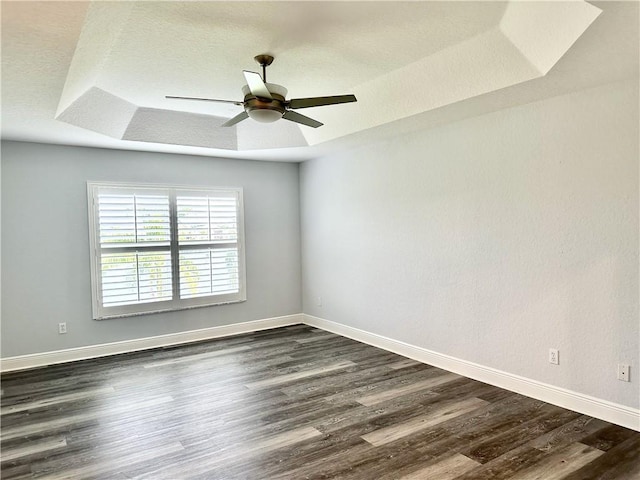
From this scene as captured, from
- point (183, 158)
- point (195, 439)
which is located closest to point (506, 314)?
point (195, 439)

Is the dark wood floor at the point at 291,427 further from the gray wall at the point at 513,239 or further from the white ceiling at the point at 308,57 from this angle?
the white ceiling at the point at 308,57

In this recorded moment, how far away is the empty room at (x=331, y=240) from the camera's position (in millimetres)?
2494

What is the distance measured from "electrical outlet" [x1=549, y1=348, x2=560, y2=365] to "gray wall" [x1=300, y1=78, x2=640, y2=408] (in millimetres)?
31

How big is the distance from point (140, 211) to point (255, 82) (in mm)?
2952

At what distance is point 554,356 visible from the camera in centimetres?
322

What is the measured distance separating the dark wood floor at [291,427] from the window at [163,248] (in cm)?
92

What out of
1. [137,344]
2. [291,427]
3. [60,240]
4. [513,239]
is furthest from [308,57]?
[137,344]

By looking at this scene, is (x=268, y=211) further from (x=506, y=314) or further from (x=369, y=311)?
(x=506, y=314)

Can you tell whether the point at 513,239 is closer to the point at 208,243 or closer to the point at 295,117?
the point at 295,117

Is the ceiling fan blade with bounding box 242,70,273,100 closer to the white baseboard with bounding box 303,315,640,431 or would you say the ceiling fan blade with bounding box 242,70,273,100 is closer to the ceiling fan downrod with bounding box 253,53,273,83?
the ceiling fan downrod with bounding box 253,53,273,83

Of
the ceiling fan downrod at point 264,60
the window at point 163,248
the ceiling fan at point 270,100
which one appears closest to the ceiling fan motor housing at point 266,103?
the ceiling fan at point 270,100

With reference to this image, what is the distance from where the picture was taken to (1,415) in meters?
3.24

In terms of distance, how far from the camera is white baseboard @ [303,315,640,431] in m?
2.88

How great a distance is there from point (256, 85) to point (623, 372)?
3077 mm
